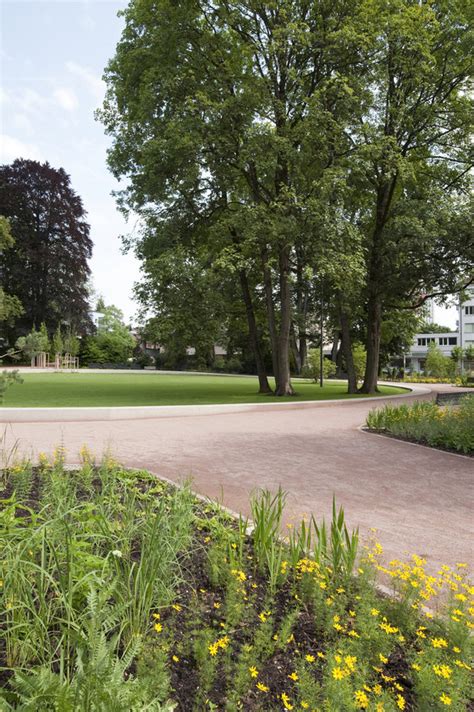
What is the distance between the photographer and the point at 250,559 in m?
3.37

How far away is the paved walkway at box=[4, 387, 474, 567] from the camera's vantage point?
4852 mm

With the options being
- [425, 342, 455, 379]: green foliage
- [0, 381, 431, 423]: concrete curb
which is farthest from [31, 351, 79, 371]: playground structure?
[0, 381, 431, 423]: concrete curb

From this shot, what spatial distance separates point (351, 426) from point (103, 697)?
11106mm

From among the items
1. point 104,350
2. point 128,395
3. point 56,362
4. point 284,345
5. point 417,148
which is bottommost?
point 128,395

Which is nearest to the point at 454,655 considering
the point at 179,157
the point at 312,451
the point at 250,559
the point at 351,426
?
the point at 250,559

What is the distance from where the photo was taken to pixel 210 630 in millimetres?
2342

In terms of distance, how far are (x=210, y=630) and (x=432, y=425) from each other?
8.59 m

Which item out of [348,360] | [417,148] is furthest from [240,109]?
[348,360]

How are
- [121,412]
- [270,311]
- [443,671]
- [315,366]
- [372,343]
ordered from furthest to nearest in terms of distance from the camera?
[315,366] → [372,343] → [270,311] → [121,412] → [443,671]

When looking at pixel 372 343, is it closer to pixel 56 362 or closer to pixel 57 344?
pixel 56 362

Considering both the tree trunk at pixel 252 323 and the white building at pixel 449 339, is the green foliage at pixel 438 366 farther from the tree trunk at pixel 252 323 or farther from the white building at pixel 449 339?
the tree trunk at pixel 252 323

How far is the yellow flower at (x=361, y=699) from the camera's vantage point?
194 cm

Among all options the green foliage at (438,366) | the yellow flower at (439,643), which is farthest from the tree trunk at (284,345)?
the green foliage at (438,366)

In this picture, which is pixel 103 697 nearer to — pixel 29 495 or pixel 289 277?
pixel 29 495
